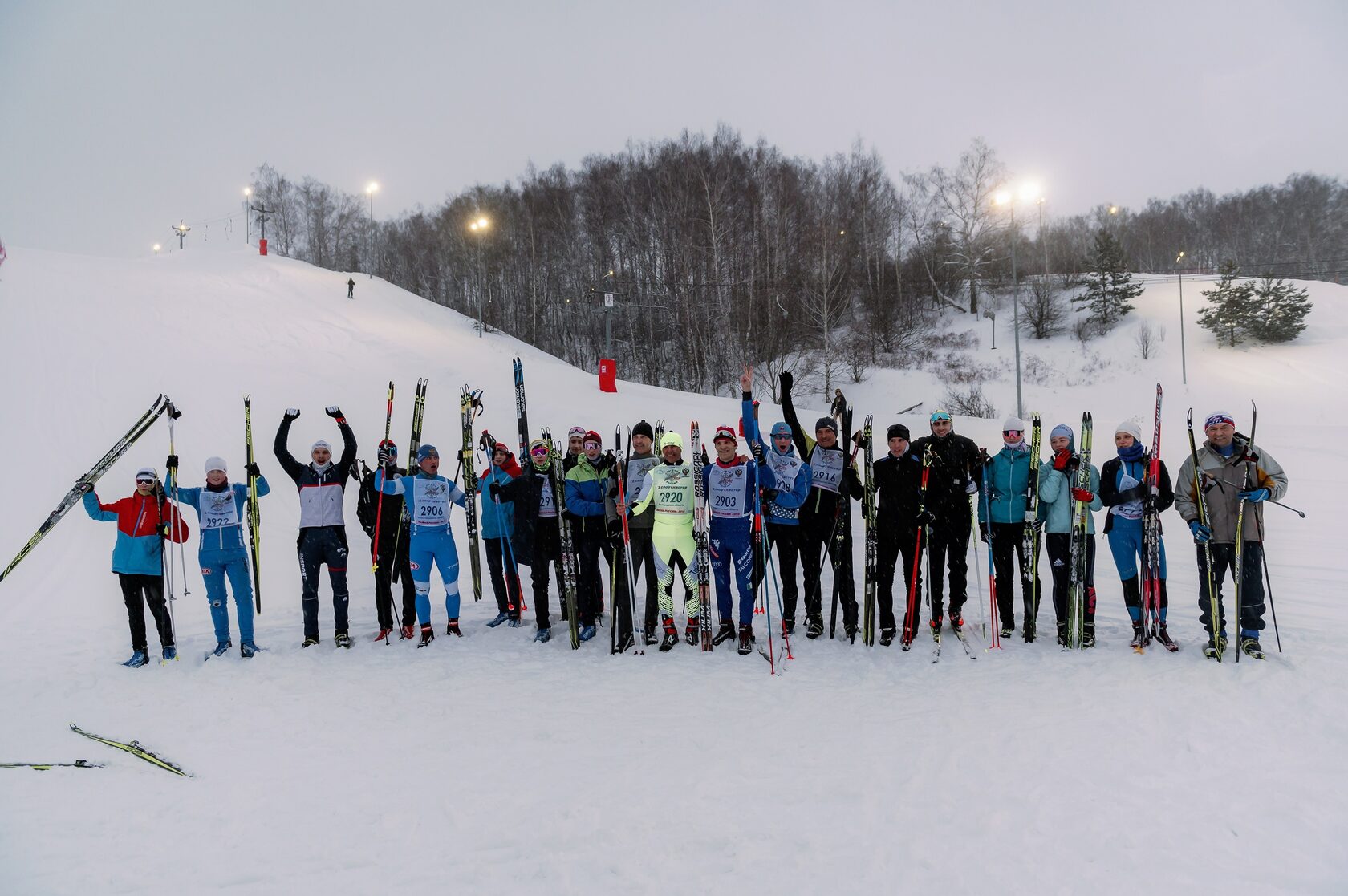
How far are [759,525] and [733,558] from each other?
32 cm

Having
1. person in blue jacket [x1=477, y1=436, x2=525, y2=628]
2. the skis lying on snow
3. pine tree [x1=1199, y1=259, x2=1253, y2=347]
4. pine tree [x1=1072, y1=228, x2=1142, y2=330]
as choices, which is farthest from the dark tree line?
the skis lying on snow

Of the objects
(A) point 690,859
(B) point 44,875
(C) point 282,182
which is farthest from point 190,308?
(C) point 282,182

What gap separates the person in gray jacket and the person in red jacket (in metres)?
7.43

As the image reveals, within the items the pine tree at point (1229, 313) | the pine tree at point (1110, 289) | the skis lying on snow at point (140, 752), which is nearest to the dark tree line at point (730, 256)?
the pine tree at point (1110, 289)

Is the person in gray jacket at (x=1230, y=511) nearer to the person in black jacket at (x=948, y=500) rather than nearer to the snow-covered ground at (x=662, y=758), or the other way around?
the snow-covered ground at (x=662, y=758)

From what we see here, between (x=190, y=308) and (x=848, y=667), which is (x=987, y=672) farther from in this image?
(x=190, y=308)

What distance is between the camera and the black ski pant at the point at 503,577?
20.2 feet

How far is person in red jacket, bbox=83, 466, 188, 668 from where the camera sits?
5172 mm

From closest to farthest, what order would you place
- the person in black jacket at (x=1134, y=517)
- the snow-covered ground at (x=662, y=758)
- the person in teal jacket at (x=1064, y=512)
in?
the snow-covered ground at (x=662, y=758), the person in black jacket at (x=1134, y=517), the person in teal jacket at (x=1064, y=512)

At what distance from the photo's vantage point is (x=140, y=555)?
5.19 m

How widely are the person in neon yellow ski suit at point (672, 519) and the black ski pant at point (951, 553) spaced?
1808 mm

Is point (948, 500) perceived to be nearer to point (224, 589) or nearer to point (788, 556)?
point (788, 556)

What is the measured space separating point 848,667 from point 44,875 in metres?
4.26

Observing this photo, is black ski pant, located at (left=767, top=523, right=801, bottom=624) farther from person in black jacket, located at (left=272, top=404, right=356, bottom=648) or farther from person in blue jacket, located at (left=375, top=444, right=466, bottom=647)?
person in black jacket, located at (left=272, top=404, right=356, bottom=648)
